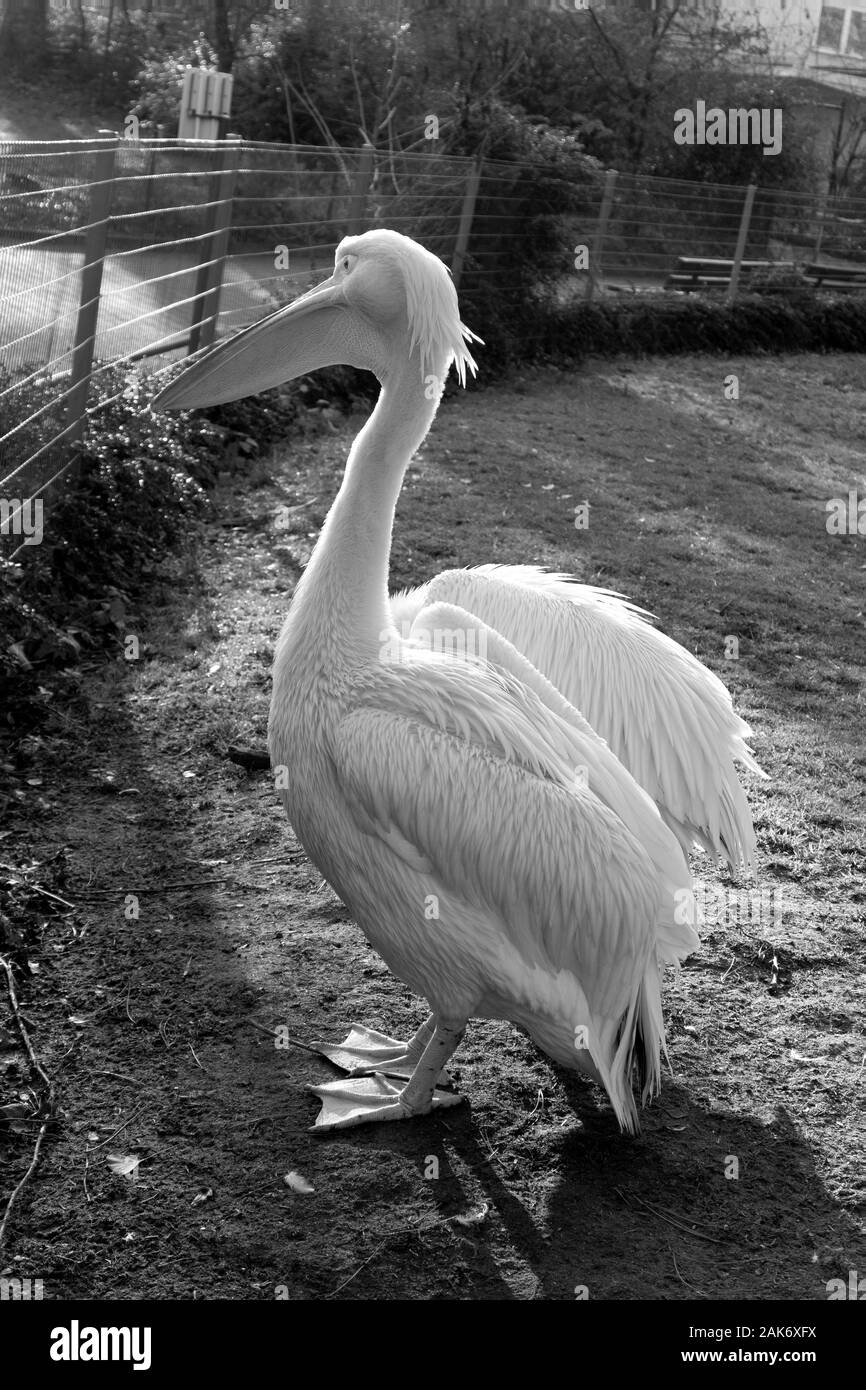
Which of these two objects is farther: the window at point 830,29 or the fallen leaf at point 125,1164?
Answer: the window at point 830,29

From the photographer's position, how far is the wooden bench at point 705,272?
14.4 meters

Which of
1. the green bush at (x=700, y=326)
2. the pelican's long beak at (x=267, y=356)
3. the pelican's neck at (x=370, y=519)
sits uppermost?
the green bush at (x=700, y=326)

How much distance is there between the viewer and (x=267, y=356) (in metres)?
3.12

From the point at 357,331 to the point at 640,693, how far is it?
1.17m

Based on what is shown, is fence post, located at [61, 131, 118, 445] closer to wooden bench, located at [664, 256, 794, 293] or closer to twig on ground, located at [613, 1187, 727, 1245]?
twig on ground, located at [613, 1187, 727, 1245]

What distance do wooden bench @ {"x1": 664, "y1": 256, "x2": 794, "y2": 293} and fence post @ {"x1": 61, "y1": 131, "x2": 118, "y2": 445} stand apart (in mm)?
9564

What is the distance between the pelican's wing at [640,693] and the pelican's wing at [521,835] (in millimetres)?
417

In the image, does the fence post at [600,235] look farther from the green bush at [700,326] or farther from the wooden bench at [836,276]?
the wooden bench at [836,276]

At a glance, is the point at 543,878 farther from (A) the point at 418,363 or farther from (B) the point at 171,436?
(B) the point at 171,436

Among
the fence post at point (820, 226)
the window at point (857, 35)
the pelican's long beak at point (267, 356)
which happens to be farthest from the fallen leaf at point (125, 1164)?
the window at point (857, 35)
